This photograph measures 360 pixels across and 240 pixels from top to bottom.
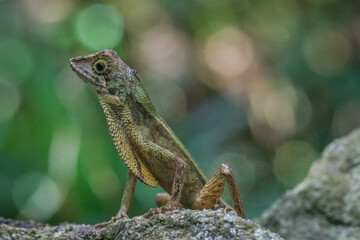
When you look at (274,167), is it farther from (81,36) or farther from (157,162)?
(157,162)

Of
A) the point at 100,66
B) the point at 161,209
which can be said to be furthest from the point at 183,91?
the point at 161,209

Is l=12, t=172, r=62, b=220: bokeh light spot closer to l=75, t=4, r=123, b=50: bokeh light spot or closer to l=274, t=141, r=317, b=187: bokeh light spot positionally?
l=75, t=4, r=123, b=50: bokeh light spot

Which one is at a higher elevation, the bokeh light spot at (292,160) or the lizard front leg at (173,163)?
the bokeh light spot at (292,160)

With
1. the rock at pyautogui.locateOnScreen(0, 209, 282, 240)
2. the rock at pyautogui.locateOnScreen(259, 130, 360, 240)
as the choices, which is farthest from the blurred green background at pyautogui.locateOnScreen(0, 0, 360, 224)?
the rock at pyautogui.locateOnScreen(0, 209, 282, 240)

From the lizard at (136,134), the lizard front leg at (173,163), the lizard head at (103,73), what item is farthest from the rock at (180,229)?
the lizard head at (103,73)

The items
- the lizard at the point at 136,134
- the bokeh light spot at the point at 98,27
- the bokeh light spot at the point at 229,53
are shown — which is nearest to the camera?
the lizard at the point at 136,134

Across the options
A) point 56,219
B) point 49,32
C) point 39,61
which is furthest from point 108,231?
point 49,32

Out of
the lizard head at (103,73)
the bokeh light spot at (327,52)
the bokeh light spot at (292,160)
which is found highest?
the bokeh light spot at (327,52)

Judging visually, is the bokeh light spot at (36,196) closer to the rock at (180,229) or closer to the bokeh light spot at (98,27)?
the bokeh light spot at (98,27)
